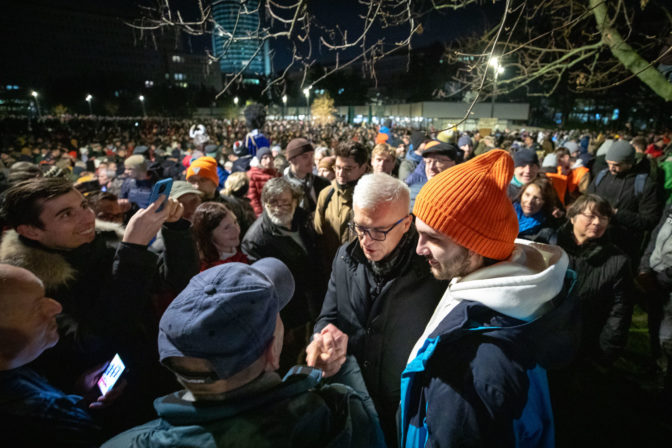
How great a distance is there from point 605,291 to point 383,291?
7.32ft

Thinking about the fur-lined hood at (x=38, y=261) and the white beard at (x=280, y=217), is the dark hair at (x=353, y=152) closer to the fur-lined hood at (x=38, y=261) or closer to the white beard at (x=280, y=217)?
the white beard at (x=280, y=217)

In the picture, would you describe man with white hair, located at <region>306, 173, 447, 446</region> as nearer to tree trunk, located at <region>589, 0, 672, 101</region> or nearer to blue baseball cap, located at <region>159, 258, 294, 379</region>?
blue baseball cap, located at <region>159, 258, 294, 379</region>

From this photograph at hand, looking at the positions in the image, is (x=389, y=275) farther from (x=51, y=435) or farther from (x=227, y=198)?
(x=227, y=198)

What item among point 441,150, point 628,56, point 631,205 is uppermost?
point 628,56

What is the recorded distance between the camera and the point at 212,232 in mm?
3059

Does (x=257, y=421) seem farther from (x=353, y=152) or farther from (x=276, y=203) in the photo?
(x=353, y=152)

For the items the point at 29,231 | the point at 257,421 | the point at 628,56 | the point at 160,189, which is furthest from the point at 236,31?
the point at 628,56

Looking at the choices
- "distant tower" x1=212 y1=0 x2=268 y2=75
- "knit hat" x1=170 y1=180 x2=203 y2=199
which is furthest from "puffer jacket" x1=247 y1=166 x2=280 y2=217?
"distant tower" x1=212 y1=0 x2=268 y2=75

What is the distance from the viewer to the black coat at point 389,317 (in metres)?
2.11

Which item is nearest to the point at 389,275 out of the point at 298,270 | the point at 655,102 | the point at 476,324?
the point at 476,324

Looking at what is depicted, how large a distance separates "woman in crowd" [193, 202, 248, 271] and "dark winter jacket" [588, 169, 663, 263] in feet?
16.1

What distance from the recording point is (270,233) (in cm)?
335

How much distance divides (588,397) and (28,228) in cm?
515

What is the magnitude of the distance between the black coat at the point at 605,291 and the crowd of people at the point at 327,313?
0.6 inches
